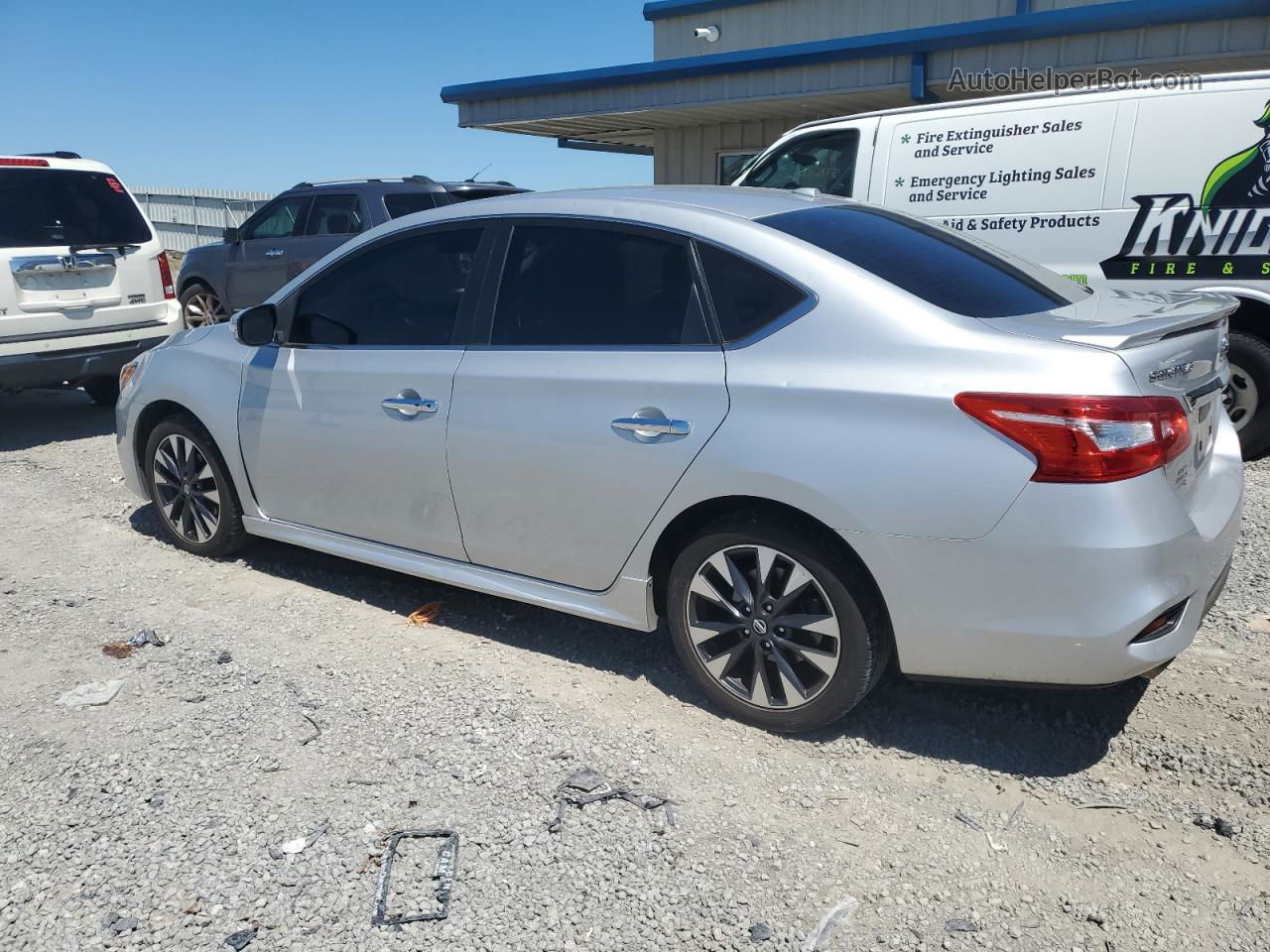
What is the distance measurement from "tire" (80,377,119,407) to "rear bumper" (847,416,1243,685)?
7.99 meters

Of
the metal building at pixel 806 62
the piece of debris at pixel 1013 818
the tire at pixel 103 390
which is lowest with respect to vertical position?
the piece of debris at pixel 1013 818

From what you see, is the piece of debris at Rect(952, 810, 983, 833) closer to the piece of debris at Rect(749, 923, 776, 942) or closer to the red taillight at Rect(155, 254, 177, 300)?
the piece of debris at Rect(749, 923, 776, 942)

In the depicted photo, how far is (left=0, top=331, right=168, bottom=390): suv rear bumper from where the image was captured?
291 inches

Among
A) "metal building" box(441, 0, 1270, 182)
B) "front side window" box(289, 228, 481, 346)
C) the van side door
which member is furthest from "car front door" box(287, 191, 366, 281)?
"front side window" box(289, 228, 481, 346)

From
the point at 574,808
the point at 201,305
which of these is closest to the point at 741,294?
the point at 574,808

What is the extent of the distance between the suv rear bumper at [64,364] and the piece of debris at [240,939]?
241 inches

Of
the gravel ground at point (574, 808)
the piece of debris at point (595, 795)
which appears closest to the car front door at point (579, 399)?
the gravel ground at point (574, 808)

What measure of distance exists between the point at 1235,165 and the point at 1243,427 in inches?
63.2

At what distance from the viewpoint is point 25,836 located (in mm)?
2984

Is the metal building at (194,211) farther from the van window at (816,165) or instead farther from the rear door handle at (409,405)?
the rear door handle at (409,405)

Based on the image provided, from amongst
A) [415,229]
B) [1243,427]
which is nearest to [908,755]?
[415,229]

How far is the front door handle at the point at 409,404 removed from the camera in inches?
157

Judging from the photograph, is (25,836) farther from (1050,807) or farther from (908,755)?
(1050,807)

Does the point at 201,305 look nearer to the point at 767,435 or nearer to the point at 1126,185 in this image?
the point at 1126,185
